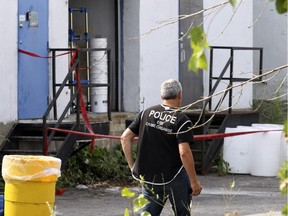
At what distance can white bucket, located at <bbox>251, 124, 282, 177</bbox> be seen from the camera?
1484 cm

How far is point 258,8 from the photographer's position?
1931cm

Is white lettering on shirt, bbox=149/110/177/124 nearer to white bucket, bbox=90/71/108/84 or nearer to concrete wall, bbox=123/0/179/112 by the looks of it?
white bucket, bbox=90/71/108/84

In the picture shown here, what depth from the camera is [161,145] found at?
7.64m

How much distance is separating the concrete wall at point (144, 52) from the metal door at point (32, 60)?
86.1 inches

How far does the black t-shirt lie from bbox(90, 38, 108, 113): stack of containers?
7.32m

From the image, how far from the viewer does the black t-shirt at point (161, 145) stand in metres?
7.57

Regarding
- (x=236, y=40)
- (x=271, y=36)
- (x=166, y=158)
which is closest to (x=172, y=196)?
(x=166, y=158)

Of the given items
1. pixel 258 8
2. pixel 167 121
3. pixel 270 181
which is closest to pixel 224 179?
pixel 270 181

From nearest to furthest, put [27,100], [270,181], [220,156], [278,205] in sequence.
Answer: [278,205], [27,100], [270,181], [220,156]

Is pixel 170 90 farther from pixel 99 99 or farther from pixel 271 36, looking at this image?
pixel 271 36

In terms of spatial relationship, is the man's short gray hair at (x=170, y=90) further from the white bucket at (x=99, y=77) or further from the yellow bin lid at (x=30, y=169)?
the white bucket at (x=99, y=77)

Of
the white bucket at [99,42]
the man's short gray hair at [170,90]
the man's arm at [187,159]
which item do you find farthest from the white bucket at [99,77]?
the man's arm at [187,159]

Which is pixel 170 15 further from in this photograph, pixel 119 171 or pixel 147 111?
pixel 147 111

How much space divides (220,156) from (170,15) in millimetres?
2624
